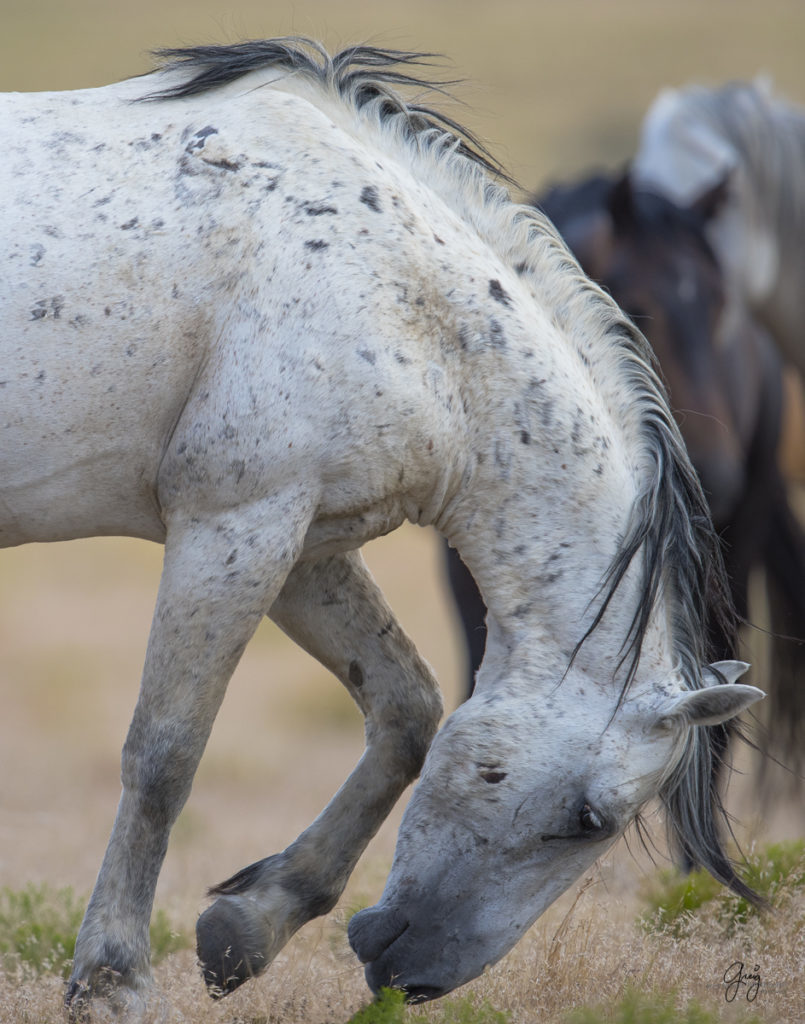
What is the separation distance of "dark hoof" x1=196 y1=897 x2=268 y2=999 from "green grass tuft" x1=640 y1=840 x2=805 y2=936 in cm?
114

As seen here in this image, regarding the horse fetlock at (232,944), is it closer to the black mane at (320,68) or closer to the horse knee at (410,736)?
the horse knee at (410,736)

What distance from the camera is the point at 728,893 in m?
3.89

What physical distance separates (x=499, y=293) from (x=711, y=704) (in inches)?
42.6

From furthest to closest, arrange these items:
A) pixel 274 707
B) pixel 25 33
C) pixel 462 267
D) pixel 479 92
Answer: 1. pixel 25 33
2. pixel 274 707
3. pixel 479 92
4. pixel 462 267

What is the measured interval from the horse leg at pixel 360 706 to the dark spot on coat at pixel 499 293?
83cm

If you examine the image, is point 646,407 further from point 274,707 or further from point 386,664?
point 274,707

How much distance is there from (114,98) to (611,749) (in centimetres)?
195

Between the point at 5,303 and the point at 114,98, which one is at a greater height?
the point at 114,98

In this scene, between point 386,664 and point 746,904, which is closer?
point 386,664

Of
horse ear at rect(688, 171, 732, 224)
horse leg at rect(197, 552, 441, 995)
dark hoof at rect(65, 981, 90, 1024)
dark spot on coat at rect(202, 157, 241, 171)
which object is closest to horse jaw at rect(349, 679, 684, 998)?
horse leg at rect(197, 552, 441, 995)

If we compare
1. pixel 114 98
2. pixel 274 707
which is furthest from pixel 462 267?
pixel 274 707

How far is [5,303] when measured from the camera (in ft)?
9.22

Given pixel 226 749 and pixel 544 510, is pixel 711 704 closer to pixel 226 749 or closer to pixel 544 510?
pixel 544 510

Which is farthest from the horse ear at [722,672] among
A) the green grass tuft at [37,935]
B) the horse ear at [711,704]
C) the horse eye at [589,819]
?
the green grass tuft at [37,935]
